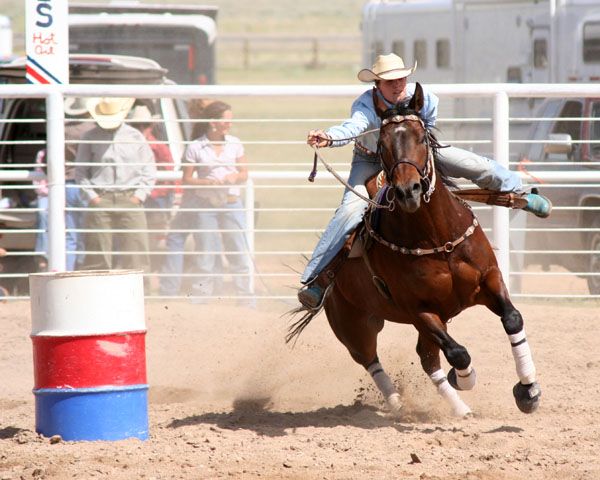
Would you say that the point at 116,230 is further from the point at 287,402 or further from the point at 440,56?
the point at 440,56

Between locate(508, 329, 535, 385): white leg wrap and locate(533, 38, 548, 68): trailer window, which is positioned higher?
locate(533, 38, 548, 68): trailer window

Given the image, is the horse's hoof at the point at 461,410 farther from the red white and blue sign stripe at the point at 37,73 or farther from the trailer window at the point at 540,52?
the trailer window at the point at 540,52

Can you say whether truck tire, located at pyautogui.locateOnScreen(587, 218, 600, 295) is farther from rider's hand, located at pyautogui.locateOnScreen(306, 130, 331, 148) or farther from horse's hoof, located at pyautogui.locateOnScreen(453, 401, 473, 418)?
rider's hand, located at pyautogui.locateOnScreen(306, 130, 331, 148)

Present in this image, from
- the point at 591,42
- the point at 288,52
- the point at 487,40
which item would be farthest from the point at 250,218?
the point at 288,52

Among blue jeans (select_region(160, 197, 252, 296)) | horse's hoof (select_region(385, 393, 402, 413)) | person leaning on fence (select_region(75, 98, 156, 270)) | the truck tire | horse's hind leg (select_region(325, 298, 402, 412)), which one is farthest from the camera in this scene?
the truck tire

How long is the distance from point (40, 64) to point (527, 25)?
27.9 feet

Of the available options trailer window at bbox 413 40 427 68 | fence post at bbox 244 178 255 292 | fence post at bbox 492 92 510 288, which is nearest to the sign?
fence post at bbox 244 178 255 292

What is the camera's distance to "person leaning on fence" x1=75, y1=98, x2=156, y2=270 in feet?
35.4

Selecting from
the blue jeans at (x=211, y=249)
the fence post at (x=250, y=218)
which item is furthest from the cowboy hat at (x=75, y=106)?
the fence post at (x=250, y=218)

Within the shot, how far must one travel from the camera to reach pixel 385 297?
22.7 ft

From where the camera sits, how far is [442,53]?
1944cm

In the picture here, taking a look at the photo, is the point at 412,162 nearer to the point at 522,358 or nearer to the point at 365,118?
the point at 365,118

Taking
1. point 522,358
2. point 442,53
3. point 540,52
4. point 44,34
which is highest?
point 442,53

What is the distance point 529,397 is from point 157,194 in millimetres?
5411
